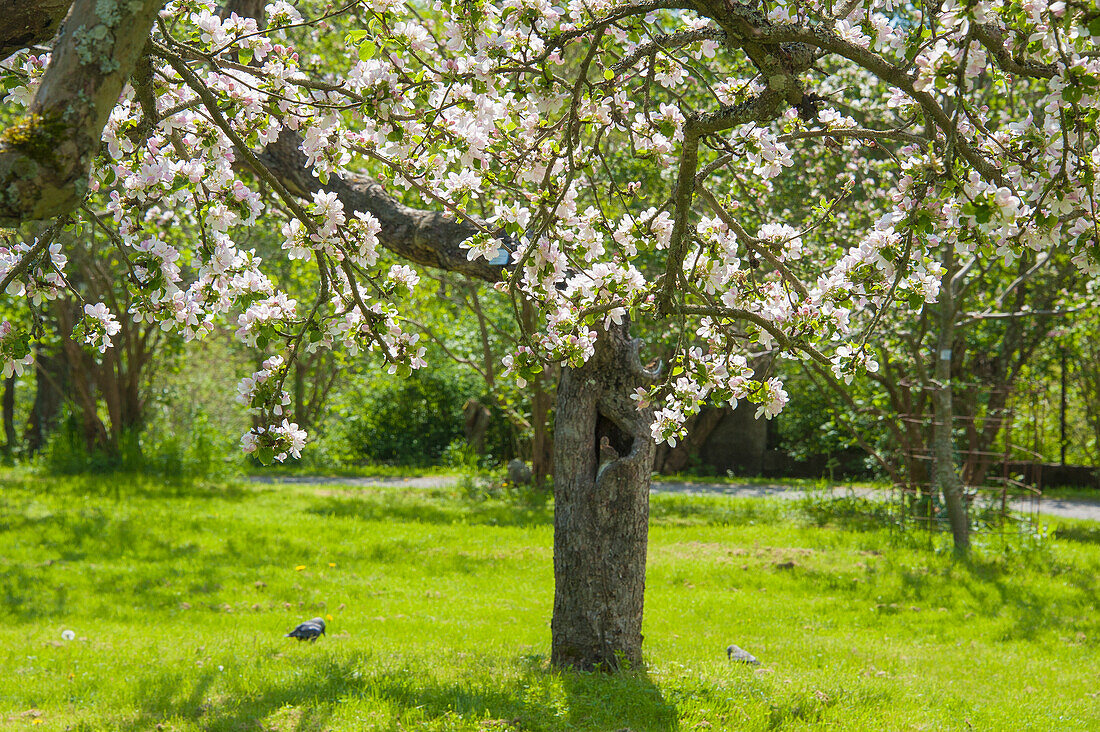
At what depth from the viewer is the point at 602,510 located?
5109 mm

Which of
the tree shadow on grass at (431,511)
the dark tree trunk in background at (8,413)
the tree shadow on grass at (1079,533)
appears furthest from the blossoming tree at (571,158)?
the dark tree trunk in background at (8,413)

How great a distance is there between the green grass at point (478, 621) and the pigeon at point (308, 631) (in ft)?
0.47

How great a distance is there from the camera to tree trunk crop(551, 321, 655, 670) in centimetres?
510

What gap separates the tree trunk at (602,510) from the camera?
201 inches

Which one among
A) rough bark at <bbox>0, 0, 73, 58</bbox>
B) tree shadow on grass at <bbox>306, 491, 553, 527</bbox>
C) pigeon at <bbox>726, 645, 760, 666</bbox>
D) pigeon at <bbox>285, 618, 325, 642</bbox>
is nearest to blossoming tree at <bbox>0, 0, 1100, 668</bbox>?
rough bark at <bbox>0, 0, 73, 58</bbox>

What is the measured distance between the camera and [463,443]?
16125 mm

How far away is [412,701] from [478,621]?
7.64ft

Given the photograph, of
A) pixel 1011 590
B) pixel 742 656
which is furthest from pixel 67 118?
pixel 1011 590

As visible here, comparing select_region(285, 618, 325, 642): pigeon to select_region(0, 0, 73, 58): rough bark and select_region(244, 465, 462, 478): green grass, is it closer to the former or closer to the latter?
select_region(0, 0, 73, 58): rough bark

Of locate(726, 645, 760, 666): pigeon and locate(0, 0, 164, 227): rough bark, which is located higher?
locate(0, 0, 164, 227): rough bark

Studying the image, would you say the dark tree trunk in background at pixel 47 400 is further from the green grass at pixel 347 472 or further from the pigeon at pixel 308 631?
the pigeon at pixel 308 631

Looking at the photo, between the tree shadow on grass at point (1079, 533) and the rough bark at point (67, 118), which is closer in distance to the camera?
the rough bark at point (67, 118)

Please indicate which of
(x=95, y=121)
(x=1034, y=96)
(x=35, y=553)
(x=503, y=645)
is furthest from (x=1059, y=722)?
(x=35, y=553)

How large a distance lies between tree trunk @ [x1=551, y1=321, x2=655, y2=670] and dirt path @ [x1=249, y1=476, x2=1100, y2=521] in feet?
27.5
